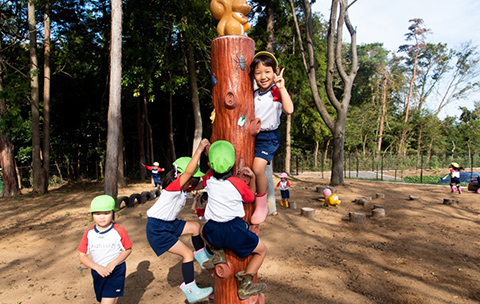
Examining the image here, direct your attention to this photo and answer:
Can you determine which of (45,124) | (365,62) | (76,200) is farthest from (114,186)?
(365,62)

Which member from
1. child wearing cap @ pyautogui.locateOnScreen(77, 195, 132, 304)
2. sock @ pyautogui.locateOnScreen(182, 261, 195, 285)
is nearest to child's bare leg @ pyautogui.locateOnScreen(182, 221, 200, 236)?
sock @ pyautogui.locateOnScreen(182, 261, 195, 285)

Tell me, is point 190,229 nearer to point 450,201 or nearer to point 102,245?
point 102,245

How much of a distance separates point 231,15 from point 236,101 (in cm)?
84

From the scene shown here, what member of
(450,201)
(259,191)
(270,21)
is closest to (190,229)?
(259,191)

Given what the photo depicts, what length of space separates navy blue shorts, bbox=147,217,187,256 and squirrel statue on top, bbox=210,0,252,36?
1.90 meters

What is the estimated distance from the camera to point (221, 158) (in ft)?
7.37

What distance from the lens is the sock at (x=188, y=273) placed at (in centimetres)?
277

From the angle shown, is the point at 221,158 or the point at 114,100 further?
the point at 114,100

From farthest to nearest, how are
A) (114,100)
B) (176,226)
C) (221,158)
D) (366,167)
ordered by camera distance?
(366,167), (114,100), (176,226), (221,158)

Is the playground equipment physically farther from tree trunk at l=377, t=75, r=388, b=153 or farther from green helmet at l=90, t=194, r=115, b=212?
tree trunk at l=377, t=75, r=388, b=153

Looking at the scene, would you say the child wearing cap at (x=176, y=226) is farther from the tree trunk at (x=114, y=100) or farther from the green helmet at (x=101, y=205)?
the tree trunk at (x=114, y=100)

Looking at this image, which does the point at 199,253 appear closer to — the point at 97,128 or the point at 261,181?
the point at 261,181

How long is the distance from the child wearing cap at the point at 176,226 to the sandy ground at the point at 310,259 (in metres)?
1.28

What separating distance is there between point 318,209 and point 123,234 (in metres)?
7.11
